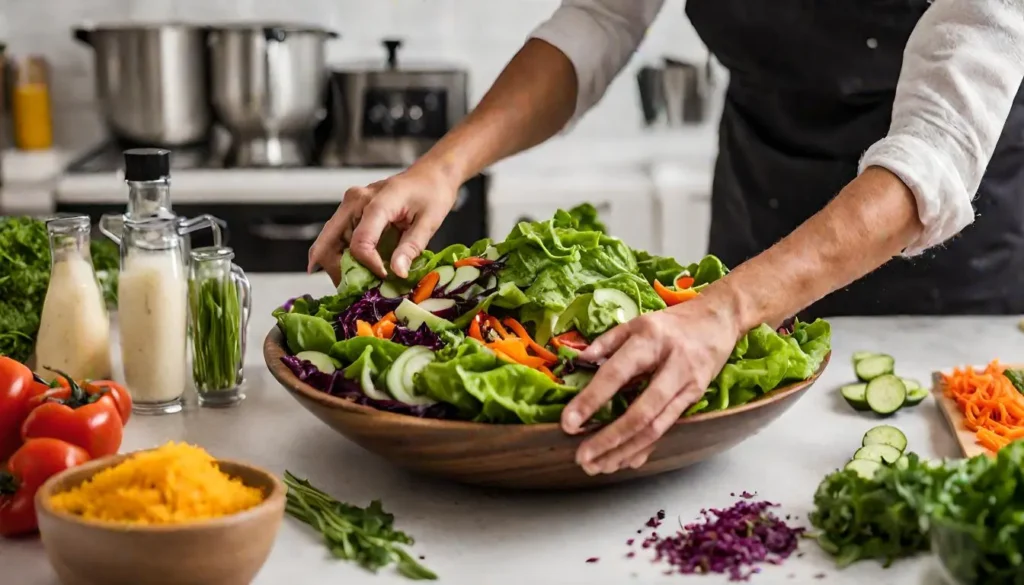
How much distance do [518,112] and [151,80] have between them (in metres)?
1.95

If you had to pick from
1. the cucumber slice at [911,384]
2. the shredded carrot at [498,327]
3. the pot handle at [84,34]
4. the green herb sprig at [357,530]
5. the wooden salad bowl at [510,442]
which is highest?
the pot handle at [84,34]

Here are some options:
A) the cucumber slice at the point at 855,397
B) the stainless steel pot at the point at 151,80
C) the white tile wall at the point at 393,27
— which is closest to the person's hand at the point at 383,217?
the cucumber slice at the point at 855,397

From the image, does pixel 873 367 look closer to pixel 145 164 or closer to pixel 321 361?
pixel 321 361

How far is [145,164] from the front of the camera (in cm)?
157

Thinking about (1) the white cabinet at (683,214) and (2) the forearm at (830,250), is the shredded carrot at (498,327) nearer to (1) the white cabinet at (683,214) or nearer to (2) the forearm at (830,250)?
(2) the forearm at (830,250)

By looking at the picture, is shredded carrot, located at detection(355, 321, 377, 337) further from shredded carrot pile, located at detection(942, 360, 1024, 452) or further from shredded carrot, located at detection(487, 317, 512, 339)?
shredded carrot pile, located at detection(942, 360, 1024, 452)

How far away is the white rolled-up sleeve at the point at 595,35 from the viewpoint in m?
2.13

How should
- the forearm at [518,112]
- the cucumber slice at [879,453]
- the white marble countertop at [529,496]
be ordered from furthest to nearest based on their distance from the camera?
the forearm at [518,112], the cucumber slice at [879,453], the white marble countertop at [529,496]

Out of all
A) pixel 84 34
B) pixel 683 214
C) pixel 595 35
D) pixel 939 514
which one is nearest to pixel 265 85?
pixel 84 34

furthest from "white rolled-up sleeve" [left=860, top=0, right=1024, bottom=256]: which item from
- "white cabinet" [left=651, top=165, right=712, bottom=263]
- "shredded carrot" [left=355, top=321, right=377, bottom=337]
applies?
"white cabinet" [left=651, top=165, right=712, bottom=263]

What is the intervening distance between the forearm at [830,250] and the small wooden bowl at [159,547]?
0.59 m

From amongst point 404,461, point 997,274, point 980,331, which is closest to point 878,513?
point 404,461

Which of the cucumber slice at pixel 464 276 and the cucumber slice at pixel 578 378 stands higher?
the cucumber slice at pixel 464 276

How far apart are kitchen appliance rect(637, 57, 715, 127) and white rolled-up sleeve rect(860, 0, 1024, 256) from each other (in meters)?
2.38
